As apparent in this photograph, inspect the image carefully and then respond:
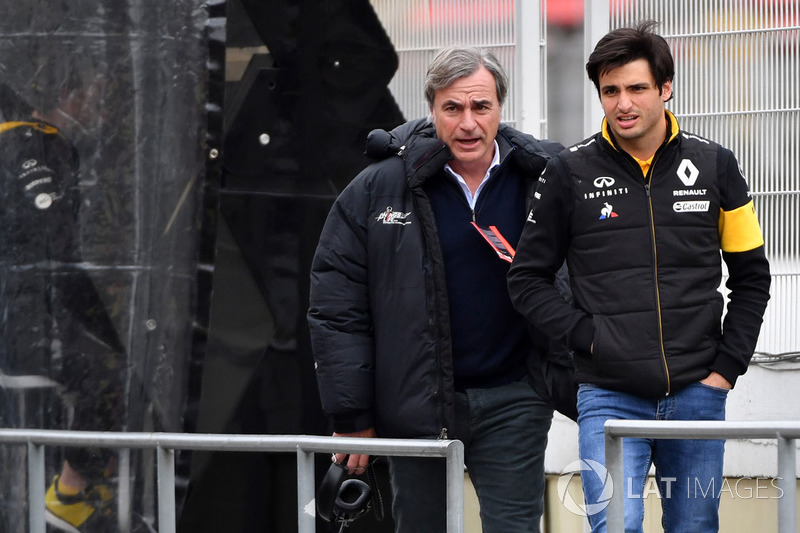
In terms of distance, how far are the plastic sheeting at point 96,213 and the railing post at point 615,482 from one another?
254 centimetres

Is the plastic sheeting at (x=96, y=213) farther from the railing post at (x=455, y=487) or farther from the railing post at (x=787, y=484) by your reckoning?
the railing post at (x=787, y=484)

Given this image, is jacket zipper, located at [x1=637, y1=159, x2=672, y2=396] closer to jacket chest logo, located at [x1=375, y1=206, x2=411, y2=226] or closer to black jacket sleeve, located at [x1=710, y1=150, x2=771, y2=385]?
black jacket sleeve, located at [x1=710, y1=150, x2=771, y2=385]

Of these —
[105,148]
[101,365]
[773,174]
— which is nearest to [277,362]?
[101,365]

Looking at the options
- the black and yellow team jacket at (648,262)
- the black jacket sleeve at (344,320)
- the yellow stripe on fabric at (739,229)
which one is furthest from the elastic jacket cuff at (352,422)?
the yellow stripe on fabric at (739,229)

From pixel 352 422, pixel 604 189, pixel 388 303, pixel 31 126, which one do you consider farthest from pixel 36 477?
pixel 604 189

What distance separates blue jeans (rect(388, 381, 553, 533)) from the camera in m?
3.76

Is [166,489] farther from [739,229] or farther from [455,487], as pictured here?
[739,229]

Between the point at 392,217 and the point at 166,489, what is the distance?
97 cm

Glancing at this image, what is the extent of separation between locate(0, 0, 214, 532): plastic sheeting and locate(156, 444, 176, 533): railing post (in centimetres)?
166

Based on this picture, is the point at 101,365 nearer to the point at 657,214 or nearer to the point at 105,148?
the point at 105,148

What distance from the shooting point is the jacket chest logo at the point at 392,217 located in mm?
3758

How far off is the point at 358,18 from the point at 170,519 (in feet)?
8.52

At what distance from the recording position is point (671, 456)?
3.43m

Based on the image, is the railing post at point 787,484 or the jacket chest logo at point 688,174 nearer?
the railing post at point 787,484
